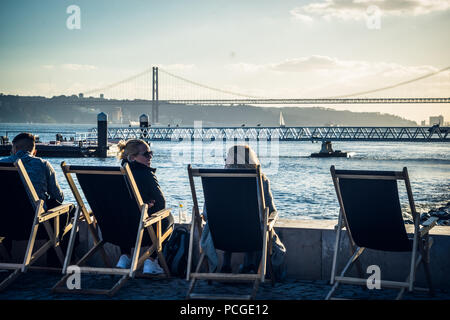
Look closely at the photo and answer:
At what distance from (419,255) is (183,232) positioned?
1.51 metres

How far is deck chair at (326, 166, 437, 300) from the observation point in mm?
3178

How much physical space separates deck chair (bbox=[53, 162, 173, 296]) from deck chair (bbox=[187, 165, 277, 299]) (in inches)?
11.6

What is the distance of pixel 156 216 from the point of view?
352 cm

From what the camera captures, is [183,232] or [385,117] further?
[385,117]

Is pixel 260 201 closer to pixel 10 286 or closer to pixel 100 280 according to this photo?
pixel 100 280

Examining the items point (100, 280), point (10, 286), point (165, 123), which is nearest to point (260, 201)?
point (100, 280)

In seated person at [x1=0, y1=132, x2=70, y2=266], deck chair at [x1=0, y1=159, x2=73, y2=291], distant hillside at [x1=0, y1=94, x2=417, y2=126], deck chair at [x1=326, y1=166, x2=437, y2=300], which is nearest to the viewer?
deck chair at [x1=326, y1=166, x2=437, y2=300]

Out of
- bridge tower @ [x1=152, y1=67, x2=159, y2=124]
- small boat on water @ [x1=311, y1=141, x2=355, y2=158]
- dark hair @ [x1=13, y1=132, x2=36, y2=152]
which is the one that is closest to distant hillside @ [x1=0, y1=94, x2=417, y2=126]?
bridge tower @ [x1=152, y1=67, x2=159, y2=124]

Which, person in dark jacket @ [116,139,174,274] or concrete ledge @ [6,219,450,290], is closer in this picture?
concrete ledge @ [6,219,450,290]

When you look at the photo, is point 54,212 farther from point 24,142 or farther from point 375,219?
point 375,219

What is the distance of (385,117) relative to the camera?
14262 cm

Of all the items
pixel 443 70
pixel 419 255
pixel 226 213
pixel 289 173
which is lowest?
pixel 289 173

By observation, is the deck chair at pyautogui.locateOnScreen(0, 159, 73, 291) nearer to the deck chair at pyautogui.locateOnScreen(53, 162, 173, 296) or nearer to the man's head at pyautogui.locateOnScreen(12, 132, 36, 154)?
the deck chair at pyautogui.locateOnScreen(53, 162, 173, 296)

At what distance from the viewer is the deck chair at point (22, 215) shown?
347cm
